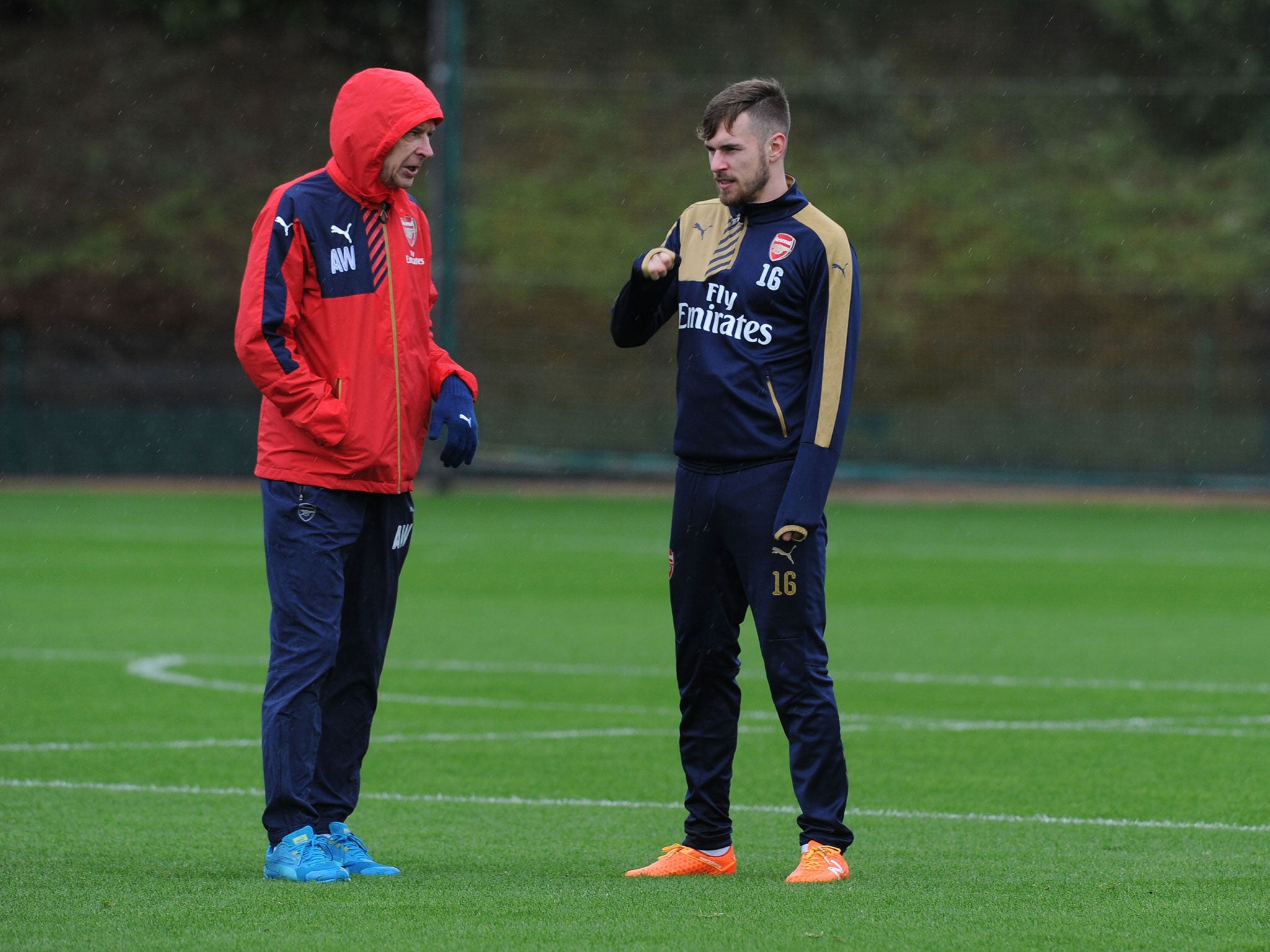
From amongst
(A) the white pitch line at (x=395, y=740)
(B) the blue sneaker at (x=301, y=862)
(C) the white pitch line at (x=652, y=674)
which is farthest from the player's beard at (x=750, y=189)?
(C) the white pitch line at (x=652, y=674)

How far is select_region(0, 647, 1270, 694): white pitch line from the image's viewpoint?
10172mm

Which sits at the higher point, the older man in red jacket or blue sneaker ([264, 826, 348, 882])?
the older man in red jacket

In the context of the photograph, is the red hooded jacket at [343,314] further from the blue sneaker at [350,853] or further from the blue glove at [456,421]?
the blue sneaker at [350,853]

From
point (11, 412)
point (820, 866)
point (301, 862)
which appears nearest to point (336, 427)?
point (301, 862)

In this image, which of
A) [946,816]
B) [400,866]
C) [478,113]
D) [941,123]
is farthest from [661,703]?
[941,123]

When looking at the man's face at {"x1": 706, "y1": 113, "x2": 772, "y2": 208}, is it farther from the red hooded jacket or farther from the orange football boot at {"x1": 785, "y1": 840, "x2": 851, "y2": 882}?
the orange football boot at {"x1": 785, "y1": 840, "x2": 851, "y2": 882}

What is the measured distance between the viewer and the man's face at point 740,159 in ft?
17.5

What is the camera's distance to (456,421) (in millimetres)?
5434

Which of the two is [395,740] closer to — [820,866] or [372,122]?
[820,866]

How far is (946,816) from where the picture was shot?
6.59 meters

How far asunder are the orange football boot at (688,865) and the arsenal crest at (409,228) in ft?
5.90


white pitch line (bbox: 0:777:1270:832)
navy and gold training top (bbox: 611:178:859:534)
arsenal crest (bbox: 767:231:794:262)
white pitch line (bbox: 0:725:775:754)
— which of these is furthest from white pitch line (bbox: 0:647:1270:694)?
arsenal crest (bbox: 767:231:794:262)

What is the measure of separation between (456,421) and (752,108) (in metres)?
1.14

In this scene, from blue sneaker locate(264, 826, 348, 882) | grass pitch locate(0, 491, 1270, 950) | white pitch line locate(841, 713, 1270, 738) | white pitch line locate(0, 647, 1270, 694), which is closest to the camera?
grass pitch locate(0, 491, 1270, 950)
